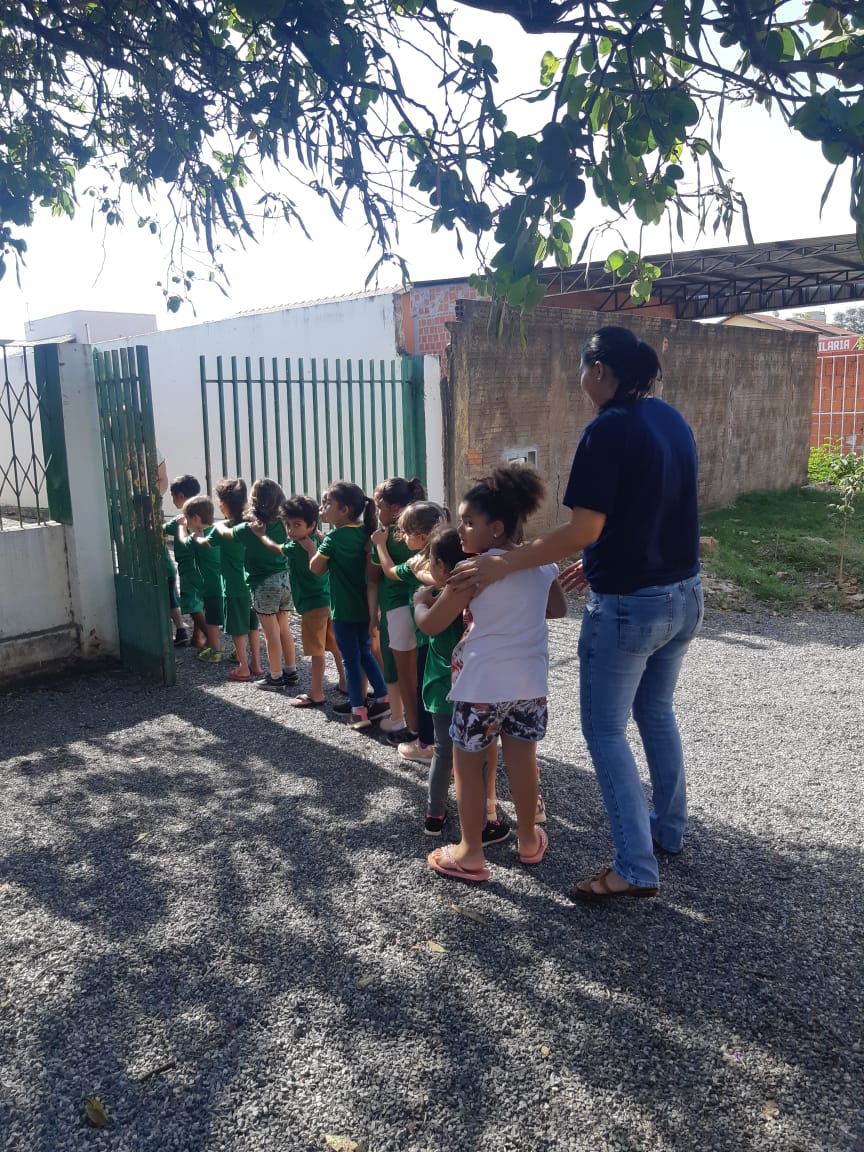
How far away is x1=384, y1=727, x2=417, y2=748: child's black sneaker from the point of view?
476 centimetres

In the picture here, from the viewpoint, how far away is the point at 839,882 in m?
3.25

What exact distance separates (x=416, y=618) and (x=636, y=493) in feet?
3.04

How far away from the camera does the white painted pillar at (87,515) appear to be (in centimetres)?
596

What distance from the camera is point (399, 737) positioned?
4801 millimetres

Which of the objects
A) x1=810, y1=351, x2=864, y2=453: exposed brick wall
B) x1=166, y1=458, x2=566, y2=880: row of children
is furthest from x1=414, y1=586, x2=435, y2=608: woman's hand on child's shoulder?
x1=810, y1=351, x2=864, y2=453: exposed brick wall

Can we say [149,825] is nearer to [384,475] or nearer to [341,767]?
[341,767]

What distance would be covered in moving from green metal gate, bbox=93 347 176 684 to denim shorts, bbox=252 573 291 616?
63cm

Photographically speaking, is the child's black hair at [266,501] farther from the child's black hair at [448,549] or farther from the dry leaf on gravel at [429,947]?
the dry leaf on gravel at [429,947]

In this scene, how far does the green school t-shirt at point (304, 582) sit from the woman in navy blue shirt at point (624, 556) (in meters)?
2.42

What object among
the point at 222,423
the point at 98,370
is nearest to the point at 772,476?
the point at 222,423

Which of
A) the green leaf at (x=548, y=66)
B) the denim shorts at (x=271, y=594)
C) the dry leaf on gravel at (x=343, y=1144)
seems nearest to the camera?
the dry leaf on gravel at (x=343, y=1144)

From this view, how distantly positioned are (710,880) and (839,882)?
0.48 metres

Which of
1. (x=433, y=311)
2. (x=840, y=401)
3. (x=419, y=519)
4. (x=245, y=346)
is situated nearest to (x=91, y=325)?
(x=245, y=346)

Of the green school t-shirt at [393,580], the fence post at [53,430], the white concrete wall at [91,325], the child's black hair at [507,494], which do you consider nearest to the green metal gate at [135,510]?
the fence post at [53,430]
